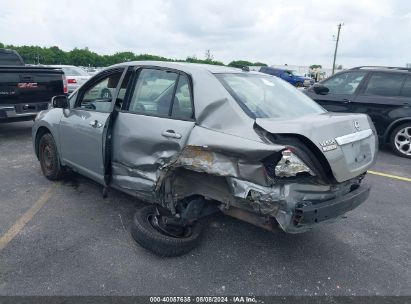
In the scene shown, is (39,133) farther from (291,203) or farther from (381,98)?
(381,98)

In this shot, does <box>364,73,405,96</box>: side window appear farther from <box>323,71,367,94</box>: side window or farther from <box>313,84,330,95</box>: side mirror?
<box>313,84,330,95</box>: side mirror

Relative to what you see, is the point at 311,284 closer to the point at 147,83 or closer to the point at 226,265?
the point at 226,265

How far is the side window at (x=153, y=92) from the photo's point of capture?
343 cm

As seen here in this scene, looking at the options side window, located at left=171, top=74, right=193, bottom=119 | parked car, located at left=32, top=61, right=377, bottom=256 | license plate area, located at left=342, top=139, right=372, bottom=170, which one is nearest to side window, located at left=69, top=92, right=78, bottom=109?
parked car, located at left=32, top=61, right=377, bottom=256

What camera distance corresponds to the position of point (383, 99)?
7.25m

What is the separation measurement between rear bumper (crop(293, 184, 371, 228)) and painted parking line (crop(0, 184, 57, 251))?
8.60 ft

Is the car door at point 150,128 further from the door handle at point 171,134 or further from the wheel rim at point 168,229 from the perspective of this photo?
the wheel rim at point 168,229

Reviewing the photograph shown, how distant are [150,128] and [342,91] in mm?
5738

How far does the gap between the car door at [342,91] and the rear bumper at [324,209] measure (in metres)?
4.93

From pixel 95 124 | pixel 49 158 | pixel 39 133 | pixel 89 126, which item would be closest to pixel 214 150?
pixel 95 124

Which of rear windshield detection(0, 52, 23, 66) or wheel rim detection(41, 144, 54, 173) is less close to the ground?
rear windshield detection(0, 52, 23, 66)

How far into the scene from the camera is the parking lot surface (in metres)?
2.80

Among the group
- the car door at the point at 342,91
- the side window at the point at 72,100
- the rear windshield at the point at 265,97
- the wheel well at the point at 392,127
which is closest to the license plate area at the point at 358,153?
the rear windshield at the point at 265,97

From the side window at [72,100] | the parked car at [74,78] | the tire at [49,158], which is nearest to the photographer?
the side window at [72,100]
